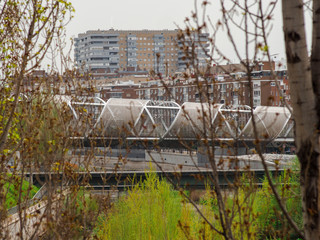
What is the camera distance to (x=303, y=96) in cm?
292

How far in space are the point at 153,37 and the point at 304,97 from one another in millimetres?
162223

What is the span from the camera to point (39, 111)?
526 cm

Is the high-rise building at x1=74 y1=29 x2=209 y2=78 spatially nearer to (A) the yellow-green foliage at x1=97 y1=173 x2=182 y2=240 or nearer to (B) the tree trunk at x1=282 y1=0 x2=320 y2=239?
(A) the yellow-green foliage at x1=97 y1=173 x2=182 y2=240

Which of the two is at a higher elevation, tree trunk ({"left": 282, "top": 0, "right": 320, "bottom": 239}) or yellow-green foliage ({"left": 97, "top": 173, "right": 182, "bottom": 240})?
tree trunk ({"left": 282, "top": 0, "right": 320, "bottom": 239})

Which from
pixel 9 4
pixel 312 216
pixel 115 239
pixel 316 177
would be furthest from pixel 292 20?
pixel 115 239

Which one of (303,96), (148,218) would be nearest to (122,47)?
(148,218)

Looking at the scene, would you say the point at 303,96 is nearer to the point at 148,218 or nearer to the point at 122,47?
the point at 148,218

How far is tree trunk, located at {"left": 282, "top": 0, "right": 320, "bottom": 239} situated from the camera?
115 inches

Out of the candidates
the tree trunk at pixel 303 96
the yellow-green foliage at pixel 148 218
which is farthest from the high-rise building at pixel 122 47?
the tree trunk at pixel 303 96

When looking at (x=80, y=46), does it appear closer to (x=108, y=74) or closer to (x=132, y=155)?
(x=108, y=74)

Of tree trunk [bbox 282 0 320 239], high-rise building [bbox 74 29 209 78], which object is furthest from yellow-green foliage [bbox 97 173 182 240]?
high-rise building [bbox 74 29 209 78]

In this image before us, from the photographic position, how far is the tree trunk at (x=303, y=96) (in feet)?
9.57

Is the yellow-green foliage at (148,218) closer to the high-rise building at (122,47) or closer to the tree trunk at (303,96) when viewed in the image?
the tree trunk at (303,96)

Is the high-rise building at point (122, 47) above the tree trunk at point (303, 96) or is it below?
above
